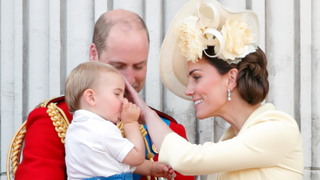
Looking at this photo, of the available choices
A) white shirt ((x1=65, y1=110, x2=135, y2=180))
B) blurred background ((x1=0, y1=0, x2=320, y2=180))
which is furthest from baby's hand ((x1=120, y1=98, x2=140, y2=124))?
blurred background ((x1=0, y1=0, x2=320, y2=180))

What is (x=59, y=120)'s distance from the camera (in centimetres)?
170

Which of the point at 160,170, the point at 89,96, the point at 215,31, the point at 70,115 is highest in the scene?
the point at 215,31

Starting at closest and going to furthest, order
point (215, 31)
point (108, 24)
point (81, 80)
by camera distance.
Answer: point (81, 80) → point (215, 31) → point (108, 24)

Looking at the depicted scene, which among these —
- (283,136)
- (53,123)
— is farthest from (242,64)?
(53,123)

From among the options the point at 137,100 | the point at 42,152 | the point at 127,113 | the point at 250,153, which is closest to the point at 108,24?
the point at 137,100

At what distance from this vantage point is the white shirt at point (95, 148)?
1473mm

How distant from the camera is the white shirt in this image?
1.47m

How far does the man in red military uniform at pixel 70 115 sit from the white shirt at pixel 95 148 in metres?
0.14

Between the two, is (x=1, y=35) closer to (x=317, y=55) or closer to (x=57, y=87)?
(x=57, y=87)

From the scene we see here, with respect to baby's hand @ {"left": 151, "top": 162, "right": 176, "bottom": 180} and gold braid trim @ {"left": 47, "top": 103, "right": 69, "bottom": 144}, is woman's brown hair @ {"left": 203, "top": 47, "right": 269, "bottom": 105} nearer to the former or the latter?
baby's hand @ {"left": 151, "top": 162, "right": 176, "bottom": 180}

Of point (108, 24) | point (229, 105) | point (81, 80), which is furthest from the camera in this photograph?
point (108, 24)

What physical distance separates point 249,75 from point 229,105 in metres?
0.18

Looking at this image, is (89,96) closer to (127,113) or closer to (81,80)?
(81,80)

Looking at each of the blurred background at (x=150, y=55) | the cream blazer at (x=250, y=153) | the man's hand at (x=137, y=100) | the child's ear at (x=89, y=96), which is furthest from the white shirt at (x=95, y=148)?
the blurred background at (x=150, y=55)
